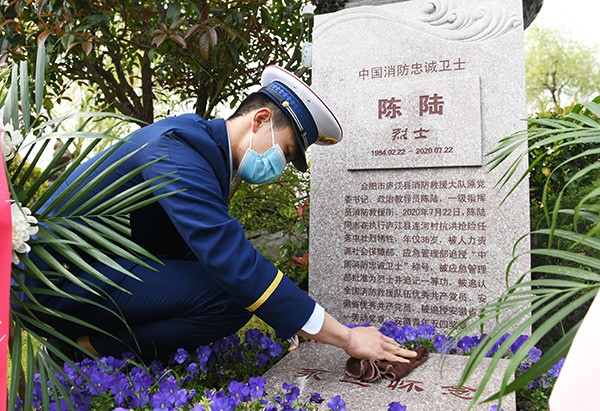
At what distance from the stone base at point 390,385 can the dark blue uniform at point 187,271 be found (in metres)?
0.26

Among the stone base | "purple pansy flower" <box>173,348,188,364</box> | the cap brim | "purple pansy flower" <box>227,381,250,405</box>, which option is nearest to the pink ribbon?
"purple pansy flower" <box>227,381,250,405</box>

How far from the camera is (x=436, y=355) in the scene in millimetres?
2078

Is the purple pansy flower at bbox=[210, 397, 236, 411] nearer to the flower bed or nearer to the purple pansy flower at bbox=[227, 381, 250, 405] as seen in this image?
the flower bed

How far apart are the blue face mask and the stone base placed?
0.81 m

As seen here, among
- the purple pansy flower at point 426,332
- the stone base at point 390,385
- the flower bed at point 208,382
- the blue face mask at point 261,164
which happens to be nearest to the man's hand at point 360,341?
the stone base at point 390,385

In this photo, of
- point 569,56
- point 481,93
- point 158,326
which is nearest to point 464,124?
point 481,93

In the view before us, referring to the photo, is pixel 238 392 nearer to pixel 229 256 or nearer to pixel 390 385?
pixel 229 256

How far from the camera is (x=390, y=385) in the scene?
1783mm

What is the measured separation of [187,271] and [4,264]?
34.8 inches

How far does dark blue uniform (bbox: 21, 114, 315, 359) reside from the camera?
166 cm

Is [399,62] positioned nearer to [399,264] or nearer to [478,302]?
[399,264]

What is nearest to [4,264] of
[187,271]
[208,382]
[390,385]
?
[187,271]

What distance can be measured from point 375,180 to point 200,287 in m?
1.32

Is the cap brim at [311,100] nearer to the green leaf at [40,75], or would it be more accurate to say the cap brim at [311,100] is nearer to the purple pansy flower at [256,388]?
the green leaf at [40,75]
